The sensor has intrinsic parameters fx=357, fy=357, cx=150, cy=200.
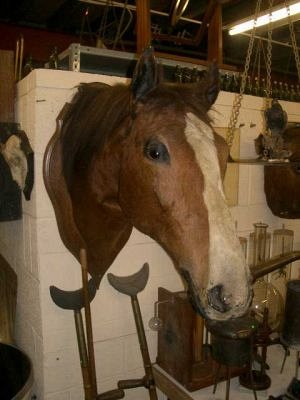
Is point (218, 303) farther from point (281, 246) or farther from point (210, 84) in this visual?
point (281, 246)

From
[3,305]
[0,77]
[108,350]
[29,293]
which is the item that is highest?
[0,77]

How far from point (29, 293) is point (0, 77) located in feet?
2.60

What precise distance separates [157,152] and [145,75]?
0.18 meters

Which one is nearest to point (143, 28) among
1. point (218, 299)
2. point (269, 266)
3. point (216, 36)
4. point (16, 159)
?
point (216, 36)

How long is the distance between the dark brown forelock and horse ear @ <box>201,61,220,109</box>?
0.03m

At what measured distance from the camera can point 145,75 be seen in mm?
785

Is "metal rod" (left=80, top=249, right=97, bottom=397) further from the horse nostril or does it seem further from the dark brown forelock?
the horse nostril

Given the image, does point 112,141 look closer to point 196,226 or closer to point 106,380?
point 196,226

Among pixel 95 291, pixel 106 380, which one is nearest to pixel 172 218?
pixel 95 291

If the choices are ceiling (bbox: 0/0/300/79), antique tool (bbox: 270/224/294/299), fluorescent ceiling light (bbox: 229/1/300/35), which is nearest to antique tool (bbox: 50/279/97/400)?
antique tool (bbox: 270/224/294/299)

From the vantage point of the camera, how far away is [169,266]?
1457 mm

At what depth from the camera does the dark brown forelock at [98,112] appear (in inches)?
32.2

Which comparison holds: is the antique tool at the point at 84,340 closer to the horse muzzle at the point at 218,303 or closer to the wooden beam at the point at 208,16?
the horse muzzle at the point at 218,303

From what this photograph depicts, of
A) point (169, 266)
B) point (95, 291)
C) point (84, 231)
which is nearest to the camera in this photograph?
point (84, 231)
